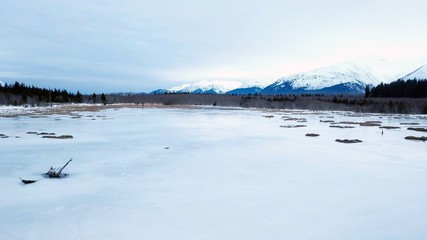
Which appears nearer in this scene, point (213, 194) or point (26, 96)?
point (213, 194)

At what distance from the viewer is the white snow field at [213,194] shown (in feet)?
20.1

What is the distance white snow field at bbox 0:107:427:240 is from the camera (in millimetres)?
6133

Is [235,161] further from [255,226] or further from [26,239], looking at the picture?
[26,239]

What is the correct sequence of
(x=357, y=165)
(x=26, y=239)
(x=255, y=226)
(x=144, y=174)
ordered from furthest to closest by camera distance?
(x=357, y=165), (x=144, y=174), (x=255, y=226), (x=26, y=239)

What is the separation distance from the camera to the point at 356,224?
639 cm

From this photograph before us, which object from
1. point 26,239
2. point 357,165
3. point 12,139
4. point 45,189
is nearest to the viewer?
point 26,239

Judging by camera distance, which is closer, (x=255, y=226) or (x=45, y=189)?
(x=255, y=226)

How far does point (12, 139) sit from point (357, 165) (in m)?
15.6

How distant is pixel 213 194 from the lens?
27.2 feet

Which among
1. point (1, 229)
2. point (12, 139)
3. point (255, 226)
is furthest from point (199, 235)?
point (12, 139)

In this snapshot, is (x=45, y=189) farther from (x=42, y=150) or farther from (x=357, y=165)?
(x=357, y=165)

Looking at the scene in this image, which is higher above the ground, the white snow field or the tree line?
the tree line

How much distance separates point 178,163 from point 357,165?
5.97m

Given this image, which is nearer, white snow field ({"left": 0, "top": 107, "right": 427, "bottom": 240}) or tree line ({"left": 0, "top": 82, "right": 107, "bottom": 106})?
white snow field ({"left": 0, "top": 107, "right": 427, "bottom": 240})
